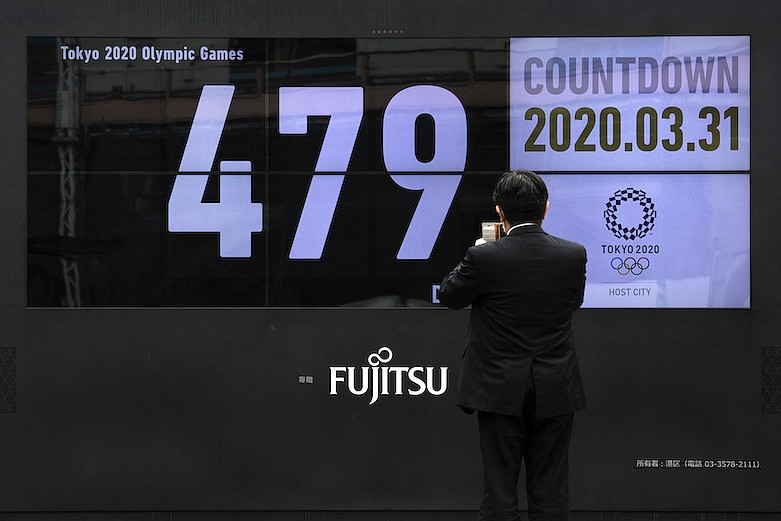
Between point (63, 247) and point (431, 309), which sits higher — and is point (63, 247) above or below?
above

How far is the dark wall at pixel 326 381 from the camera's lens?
5.96m

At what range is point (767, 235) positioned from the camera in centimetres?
595

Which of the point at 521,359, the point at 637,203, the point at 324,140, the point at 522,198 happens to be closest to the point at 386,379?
the point at 324,140

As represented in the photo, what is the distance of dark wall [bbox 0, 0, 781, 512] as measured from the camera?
596cm

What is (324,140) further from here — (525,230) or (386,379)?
(525,230)

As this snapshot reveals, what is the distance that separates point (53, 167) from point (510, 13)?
2.79m

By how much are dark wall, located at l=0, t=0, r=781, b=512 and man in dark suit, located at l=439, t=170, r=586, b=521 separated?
1746mm

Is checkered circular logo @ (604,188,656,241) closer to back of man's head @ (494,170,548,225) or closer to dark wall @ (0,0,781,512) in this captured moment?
dark wall @ (0,0,781,512)

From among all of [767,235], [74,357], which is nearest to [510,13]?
[767,235]

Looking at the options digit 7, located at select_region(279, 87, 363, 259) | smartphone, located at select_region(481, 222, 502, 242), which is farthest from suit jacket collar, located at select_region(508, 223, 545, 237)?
digit 7, located at select_region(279, 87, 363, 259)

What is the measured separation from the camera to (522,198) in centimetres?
426

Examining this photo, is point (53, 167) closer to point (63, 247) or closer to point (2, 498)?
point (63, 247)

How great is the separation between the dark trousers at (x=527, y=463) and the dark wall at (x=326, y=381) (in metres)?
1.74

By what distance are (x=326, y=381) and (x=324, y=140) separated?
54.9 inches
